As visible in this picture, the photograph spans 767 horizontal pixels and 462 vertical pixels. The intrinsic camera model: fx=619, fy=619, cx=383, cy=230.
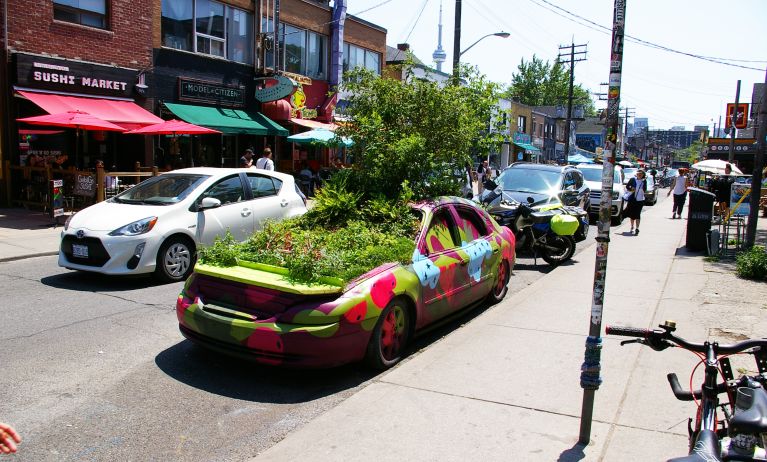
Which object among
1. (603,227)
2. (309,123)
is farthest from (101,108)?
(603,227)

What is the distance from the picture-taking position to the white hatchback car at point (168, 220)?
8.08 m

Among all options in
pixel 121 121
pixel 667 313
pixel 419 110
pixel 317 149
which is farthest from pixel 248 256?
pixel 317 149

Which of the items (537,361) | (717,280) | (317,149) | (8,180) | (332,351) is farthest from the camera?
(317,149)

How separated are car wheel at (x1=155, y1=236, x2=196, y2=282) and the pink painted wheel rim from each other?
13.9ft

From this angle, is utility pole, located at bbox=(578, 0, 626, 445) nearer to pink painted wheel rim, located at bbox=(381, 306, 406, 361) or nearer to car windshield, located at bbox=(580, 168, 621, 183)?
pink painted wheel rim, located at bbox=(381, 306, 406, 361)

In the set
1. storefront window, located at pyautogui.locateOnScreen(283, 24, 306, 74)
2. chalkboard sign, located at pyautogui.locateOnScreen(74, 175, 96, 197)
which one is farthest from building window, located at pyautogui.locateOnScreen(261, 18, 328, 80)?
chalkboard sign, located at pyautogui.locateOnScreen(74, 175, 96, 197)

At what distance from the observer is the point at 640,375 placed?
5.28 metres

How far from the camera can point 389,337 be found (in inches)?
214

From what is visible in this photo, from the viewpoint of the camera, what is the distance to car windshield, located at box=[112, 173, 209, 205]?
8898 mm

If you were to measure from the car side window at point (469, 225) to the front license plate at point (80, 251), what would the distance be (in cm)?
486

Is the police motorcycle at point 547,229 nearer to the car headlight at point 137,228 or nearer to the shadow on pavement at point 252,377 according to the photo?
the car headlight at point 137,228

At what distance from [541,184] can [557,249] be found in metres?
3.94

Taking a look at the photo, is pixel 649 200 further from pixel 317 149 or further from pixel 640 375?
pixel 640 375

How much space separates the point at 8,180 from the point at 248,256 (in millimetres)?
12917
